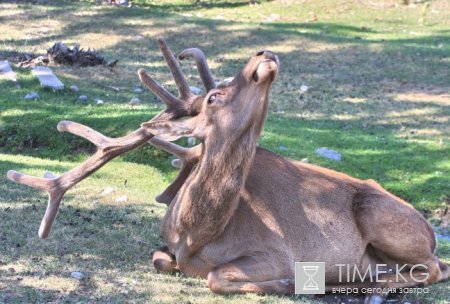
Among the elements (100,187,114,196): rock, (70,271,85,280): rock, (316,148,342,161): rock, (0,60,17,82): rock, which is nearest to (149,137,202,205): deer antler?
(70,271,85,280): rock

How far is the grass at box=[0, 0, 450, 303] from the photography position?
252 inches

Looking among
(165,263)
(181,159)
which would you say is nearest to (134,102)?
(181,159)

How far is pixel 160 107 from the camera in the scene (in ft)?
41.8

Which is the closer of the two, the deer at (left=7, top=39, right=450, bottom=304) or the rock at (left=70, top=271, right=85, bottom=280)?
the rock at (left=70, top=271, right=85, bottom=280)

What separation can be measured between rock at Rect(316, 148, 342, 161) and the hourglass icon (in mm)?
4828

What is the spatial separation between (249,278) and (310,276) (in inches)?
20.4

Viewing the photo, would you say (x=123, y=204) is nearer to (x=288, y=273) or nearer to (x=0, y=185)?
(x=0, y=185)

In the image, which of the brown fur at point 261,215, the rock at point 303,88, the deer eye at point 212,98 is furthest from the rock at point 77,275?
the rock at point 303,88

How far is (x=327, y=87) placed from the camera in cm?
1532

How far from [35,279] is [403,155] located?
6926 millimetres

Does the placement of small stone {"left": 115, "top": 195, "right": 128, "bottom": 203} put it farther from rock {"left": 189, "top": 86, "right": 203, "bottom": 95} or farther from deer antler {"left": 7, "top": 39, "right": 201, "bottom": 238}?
rock {"left": 189, "top": 86, "right": 203, "bottom": 95}

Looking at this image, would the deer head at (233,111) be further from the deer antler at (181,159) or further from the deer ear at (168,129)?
the deer antler at (181,159)

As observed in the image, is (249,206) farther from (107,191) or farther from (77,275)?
(107,191)

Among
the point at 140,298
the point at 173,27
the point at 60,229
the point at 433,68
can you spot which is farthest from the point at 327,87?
the point at 140,298
